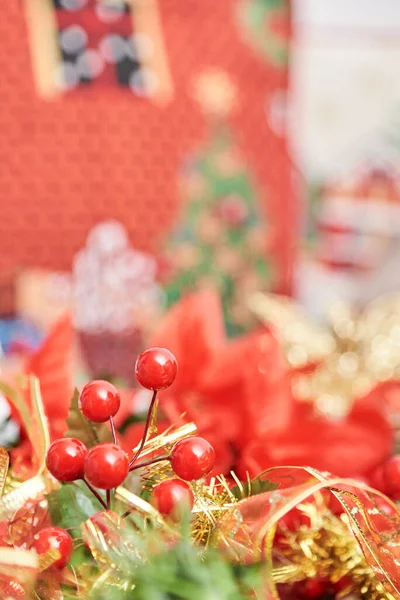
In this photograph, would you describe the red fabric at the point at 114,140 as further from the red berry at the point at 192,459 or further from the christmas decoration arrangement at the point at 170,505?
the red berry at the point at 192,459

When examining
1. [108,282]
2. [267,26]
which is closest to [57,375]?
[108,282]

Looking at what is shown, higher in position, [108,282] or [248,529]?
[248,529]

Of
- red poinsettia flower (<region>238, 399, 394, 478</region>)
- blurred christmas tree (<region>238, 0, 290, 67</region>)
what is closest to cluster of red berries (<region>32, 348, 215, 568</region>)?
red poinsettia flower (<region>238, 399, 394, 478</region>)

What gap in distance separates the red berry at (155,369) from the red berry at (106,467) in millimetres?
31

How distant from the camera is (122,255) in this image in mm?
646

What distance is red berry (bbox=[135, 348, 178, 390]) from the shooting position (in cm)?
22

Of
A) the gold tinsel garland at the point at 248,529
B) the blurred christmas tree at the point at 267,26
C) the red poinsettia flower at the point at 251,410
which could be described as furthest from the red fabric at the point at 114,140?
the gold tinsel garland at the point at 248,529

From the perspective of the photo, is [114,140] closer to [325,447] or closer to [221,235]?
Result: [221,235]

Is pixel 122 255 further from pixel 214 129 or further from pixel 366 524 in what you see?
pixel 366 524

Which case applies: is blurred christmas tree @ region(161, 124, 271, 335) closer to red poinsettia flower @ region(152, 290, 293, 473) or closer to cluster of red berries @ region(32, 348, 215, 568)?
red poinsettia flower @ region(152, 290, 293, 473)

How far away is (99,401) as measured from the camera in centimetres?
21

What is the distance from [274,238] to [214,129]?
139mm

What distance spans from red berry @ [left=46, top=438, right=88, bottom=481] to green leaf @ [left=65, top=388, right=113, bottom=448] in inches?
1.5

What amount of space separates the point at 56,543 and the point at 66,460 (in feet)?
0.08
